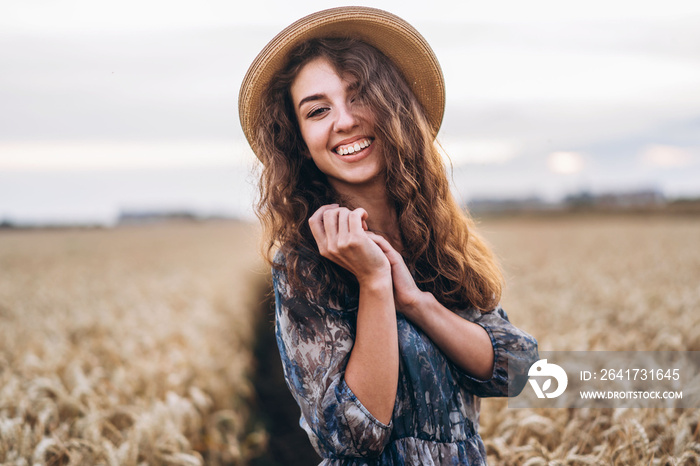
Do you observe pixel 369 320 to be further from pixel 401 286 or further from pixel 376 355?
pixel 401 286

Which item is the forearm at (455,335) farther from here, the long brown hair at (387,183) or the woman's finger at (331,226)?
the woman's finger at (331,226)

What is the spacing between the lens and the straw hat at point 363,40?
179cm

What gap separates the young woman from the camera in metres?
1.42

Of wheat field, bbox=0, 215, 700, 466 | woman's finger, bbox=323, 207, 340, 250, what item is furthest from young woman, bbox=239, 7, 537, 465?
wheat field, bbox=0, 215, 700, 466

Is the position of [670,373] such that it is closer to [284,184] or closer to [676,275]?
[284,184]

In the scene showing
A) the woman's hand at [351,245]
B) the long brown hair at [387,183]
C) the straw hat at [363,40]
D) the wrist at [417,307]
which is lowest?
the wrist at [417,307]

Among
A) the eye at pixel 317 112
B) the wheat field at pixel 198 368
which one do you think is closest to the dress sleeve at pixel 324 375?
the eye at pixel 317 112

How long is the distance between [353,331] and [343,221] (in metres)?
0.37

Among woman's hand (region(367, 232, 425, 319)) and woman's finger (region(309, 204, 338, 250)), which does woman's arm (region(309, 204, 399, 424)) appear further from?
woman's hand (region(367, 232, 425, 319))

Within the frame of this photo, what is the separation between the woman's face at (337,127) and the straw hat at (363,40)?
17 cm

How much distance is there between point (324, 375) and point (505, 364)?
2.25 feet

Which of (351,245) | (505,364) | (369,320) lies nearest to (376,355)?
(369,320)

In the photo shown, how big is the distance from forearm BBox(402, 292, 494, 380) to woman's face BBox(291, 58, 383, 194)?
1.59 feet

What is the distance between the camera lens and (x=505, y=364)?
1714mm
